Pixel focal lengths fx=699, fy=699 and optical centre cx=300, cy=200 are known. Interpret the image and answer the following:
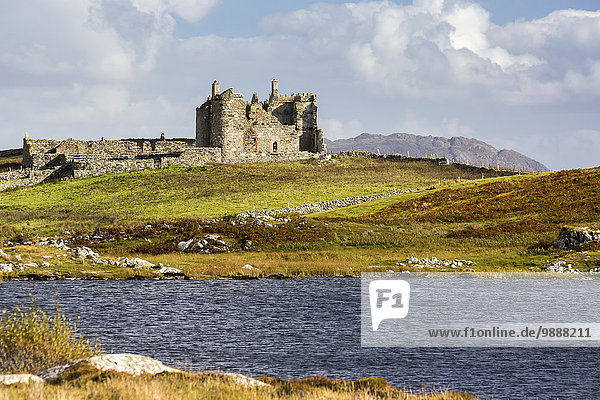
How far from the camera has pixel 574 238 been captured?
1930 inches

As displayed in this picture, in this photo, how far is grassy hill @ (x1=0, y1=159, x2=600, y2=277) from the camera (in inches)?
1941

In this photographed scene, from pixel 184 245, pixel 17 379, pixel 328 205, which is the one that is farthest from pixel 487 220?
pixel 17 379

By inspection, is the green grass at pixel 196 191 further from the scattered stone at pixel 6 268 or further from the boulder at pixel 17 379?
the boulder at pixel 17 379

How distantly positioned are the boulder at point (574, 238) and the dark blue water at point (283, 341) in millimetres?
17186

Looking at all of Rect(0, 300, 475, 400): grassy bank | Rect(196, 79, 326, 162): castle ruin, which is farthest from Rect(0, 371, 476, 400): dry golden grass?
Rect(196, 79, 326, 162): castle ruin

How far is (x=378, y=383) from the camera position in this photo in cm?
1831

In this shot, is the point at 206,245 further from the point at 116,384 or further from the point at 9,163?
the point at 9,163

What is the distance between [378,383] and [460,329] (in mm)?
12144

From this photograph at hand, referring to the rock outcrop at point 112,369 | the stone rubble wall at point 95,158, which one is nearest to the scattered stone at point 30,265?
the rock outcrop at point 112,369

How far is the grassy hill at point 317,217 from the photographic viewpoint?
49312 millimetres

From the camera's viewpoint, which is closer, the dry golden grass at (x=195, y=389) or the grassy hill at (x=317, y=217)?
the dry golden grass at (x=195, y=389)

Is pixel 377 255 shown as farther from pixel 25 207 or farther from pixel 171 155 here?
pixel 171 155

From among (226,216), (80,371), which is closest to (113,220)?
(226,216)

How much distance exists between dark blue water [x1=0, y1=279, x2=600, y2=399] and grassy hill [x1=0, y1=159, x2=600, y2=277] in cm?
729
